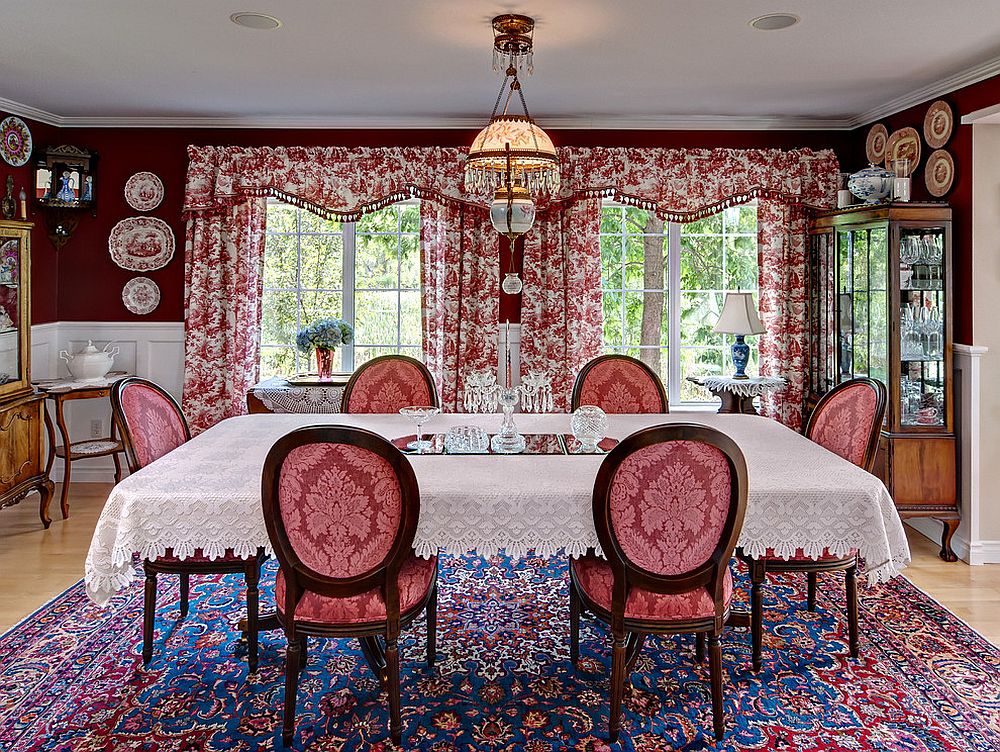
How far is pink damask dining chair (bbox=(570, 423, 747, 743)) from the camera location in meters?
2.50

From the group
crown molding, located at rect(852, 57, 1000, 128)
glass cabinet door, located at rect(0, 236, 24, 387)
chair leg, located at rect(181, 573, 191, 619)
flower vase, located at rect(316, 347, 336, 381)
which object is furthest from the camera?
flower vase, located at rect(316, 347, 336, 381)

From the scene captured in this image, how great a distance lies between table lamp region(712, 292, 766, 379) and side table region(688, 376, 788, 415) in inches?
5.1

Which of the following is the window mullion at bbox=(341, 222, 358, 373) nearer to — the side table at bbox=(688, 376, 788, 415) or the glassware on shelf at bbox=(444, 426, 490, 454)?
the side table at bbox=(688, 376, 788, 415)

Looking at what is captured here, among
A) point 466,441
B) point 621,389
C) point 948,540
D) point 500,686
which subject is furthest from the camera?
point 948,540

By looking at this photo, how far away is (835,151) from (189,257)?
4.36 meters

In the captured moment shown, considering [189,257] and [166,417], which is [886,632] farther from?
[189,257]

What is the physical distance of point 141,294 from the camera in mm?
5891

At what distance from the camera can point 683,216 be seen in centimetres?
573

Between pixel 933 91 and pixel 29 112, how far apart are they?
5.43 m

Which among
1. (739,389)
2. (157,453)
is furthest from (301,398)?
(739,389)

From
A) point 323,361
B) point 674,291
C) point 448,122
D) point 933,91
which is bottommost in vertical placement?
point 323,361

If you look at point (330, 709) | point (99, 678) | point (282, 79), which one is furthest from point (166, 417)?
point (282, 79)

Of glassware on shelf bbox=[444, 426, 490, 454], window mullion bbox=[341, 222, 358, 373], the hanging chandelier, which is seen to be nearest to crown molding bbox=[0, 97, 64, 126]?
window mullion bbox=[341, 222, 358, 373]

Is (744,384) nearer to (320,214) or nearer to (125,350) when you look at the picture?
(320,214)
